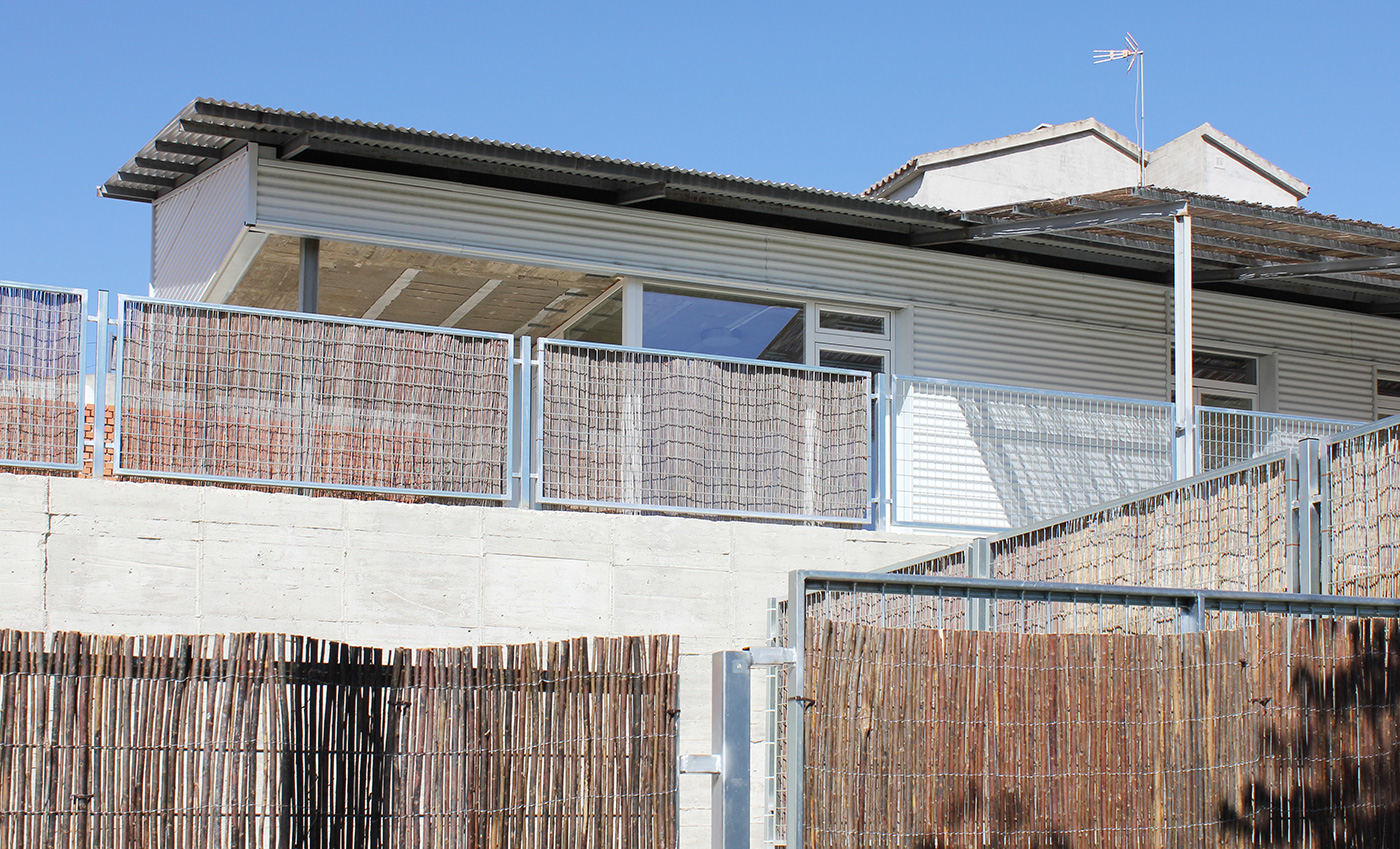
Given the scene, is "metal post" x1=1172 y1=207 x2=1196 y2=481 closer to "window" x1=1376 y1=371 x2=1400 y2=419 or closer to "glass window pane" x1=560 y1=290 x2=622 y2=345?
"glass window pane" x1=560 y1=290 x2=622 y2=345

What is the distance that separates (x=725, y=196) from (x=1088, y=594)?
7.83 metres

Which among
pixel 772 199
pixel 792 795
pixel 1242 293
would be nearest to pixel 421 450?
pixel 772 199

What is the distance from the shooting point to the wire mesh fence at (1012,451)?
40.1 feet

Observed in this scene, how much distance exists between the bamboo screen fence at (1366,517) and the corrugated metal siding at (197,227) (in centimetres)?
831

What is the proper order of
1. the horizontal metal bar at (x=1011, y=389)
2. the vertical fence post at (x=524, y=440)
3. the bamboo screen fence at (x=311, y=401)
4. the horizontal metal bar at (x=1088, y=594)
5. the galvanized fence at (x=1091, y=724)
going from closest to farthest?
1. the galvanized fence at (x=1091, y=724)
2. the horizontal metal bar at (x=1088, y=594)
3. the bamboo screen fence at (x=311, y=401)
4. the vertical fence post at (x=524, y=440)
5. the horizontal metal bar at (x=1011, y=389)

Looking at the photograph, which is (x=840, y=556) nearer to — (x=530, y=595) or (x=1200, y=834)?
(x=530, y=595)

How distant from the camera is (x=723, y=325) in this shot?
13883 millimetres

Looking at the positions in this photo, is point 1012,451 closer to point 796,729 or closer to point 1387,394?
point 1387,394

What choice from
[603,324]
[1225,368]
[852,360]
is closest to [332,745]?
[603,324]

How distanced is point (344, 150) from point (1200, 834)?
8.53 meters

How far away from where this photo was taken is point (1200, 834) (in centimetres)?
561

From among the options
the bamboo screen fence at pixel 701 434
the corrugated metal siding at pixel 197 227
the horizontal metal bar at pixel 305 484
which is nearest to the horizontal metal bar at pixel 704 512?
the bamboo screen fence at pixel 701 434

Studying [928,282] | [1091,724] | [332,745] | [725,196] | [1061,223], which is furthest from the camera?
[928,282]

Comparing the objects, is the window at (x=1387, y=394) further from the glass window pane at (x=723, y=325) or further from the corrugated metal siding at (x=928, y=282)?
the glass window pane at (x=723, y=325)
